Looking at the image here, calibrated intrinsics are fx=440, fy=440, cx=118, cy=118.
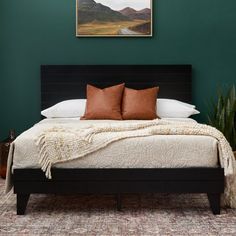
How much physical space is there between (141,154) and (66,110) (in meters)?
1.63

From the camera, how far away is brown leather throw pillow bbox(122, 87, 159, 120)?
4.19 m

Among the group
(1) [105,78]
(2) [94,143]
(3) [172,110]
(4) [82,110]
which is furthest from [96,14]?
(2) [94,143]

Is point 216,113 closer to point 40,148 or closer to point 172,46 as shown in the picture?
point 172,46

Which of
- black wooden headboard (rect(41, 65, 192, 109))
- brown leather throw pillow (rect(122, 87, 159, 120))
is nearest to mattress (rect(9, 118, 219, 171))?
brown leather throw pillow (rect(122, 87, 159, 120))

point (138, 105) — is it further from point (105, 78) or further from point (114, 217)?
point (114, 217)

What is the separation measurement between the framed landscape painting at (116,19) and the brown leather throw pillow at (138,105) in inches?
31.8

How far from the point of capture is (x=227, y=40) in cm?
482

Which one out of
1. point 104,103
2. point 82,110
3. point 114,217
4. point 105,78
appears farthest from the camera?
point 105,78

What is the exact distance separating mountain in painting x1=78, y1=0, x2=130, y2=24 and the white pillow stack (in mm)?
981

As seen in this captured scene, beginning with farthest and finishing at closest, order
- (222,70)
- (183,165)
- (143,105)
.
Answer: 1. (222,70)
2. (143,105)
3. (183,165)

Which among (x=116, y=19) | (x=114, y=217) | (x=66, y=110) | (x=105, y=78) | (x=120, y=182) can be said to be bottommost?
(x=114, y=217)

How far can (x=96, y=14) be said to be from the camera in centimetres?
479

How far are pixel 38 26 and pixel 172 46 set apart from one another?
1.48 metres

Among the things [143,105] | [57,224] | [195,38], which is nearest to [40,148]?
[57,224]
